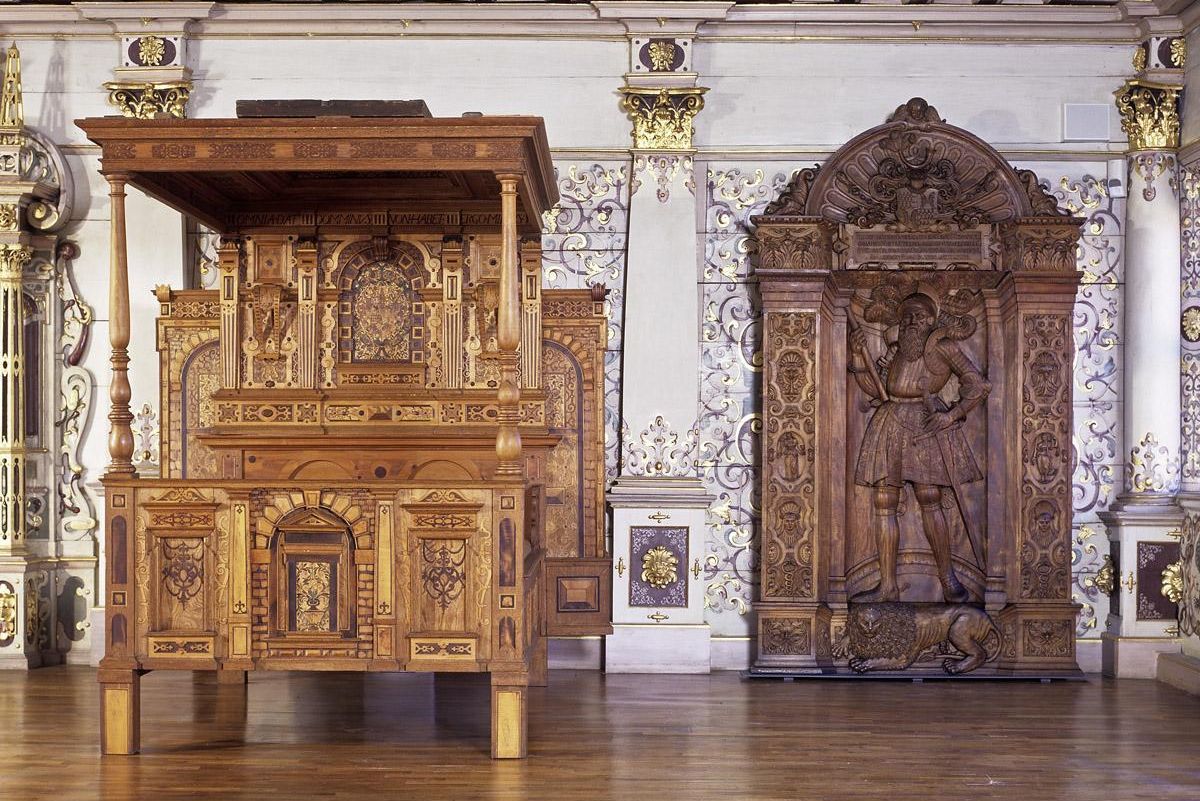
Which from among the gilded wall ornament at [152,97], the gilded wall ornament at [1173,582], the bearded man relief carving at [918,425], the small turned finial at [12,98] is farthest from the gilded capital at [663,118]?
the gilded wall ornament at [1173,582]

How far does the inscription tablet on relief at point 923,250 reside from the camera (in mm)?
6785

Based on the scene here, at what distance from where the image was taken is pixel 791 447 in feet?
22.2

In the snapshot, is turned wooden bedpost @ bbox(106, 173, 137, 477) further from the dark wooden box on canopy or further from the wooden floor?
the wooden floor

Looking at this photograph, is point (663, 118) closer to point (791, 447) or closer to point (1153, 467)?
point (791, 447)

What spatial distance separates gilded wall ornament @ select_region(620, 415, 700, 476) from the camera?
692 cm

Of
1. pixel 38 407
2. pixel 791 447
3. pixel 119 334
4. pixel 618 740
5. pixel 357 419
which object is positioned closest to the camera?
pixel 119 334

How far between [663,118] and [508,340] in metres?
2.48

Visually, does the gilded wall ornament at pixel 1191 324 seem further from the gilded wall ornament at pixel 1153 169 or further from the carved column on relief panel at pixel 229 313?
the carved column on relief panel at pixel 229 313

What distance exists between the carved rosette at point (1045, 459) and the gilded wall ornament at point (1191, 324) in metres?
0.70

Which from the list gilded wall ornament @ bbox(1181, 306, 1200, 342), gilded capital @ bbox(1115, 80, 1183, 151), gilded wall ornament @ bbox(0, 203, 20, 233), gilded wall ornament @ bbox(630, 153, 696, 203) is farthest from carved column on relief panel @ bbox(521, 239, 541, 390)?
gilded wall ornament @ bbox(1181, 306, 1200, 342)

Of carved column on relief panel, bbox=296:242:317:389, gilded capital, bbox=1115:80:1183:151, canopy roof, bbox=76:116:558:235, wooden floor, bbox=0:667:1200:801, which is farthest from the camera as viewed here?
gilded capital, bbox=1115:80:1183:151

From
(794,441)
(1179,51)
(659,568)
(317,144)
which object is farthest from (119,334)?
(1179,51)

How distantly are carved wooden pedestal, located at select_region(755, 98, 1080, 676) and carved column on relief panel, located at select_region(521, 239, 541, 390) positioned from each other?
123cm

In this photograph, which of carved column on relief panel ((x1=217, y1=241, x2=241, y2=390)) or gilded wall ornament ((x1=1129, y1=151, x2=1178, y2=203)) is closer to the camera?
carved column on relief panel ((x1=217, y1=241, x2=241, y2=390))
